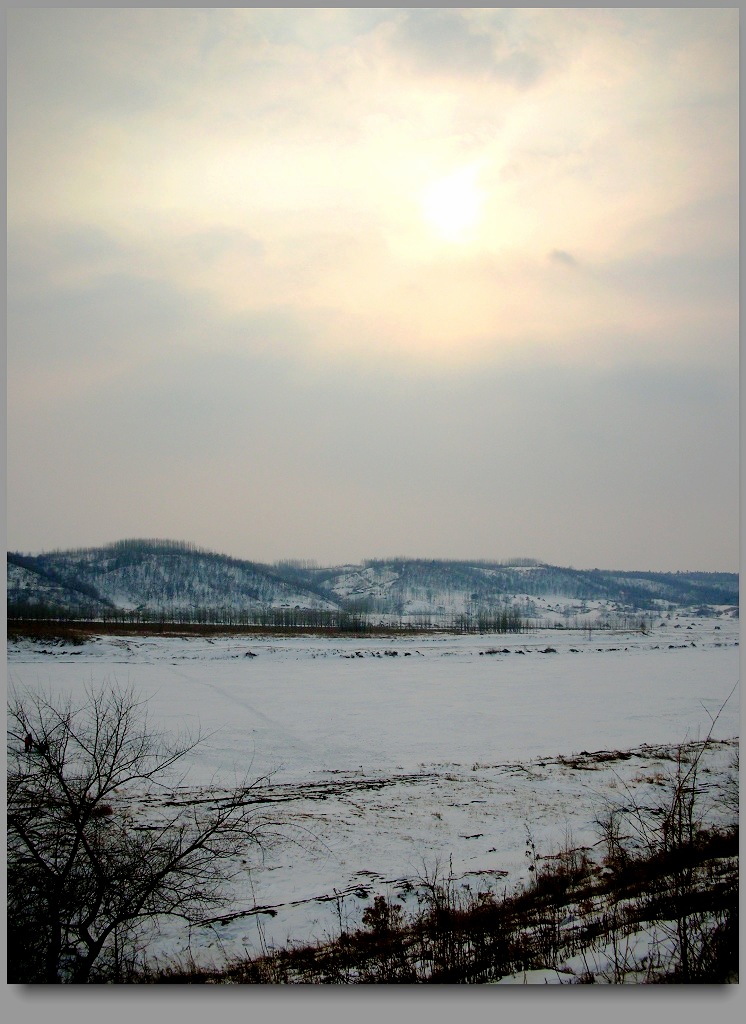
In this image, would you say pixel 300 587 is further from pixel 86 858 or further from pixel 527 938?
pixel 527 938

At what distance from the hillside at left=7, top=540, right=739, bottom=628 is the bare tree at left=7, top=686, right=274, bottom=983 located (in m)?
1.44

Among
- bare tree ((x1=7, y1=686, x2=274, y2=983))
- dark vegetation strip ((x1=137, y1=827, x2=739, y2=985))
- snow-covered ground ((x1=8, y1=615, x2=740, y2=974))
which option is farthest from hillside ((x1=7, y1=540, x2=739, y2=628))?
dark vegetation strip ((x1=137, y1=827, x2=739, y2=985))

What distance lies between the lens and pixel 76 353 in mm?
5676

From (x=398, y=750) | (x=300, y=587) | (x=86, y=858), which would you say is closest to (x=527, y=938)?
(x=398, y=750)

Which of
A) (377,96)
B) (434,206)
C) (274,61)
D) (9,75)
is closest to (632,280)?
(434,206)

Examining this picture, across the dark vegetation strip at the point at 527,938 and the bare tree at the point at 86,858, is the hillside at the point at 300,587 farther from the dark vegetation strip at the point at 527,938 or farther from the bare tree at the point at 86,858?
the dark vegetation strip at the point at 527,938

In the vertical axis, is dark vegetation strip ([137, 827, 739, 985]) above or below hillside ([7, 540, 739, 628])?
below

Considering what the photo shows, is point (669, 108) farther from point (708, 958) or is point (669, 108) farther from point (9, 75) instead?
point (708, 958)

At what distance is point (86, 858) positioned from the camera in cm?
478

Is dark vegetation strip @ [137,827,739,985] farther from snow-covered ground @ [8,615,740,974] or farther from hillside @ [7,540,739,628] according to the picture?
hillside @ [7,540,739,628]

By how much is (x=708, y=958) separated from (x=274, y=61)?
27.1 feet

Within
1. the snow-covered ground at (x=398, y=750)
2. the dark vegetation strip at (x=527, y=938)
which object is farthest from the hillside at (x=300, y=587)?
the dark vegetation strip at (x=527, y=938)

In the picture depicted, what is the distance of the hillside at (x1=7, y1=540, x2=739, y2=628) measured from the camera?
5895 mm

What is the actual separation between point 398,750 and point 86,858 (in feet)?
12.9
